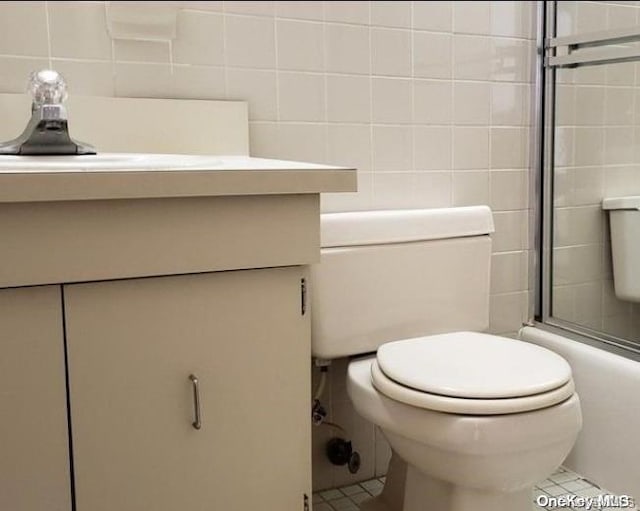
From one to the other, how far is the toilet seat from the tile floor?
1.49 feet

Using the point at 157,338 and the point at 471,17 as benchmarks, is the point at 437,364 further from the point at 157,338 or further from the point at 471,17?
the point at 471,17

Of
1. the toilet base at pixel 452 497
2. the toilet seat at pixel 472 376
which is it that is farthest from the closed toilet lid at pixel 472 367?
the toilet base at pixel 452 497

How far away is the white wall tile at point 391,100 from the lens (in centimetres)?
169

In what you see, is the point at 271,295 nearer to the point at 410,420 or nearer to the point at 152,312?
the point at 152,312

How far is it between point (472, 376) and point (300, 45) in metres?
0.80

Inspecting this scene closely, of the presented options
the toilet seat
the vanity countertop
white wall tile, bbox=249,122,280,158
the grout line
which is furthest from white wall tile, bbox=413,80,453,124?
the grout line

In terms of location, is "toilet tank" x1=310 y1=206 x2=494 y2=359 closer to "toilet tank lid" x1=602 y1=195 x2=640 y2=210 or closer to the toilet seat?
the toilet seat

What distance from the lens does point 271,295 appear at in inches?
45.1

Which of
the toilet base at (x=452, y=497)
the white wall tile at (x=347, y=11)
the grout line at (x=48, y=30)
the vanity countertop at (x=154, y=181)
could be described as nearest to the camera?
the vanity countertop at (x=154, y=181)

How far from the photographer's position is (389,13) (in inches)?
65.9

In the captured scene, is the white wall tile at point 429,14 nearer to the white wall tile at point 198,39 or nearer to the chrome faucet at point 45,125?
the white wall tile at point 198,39

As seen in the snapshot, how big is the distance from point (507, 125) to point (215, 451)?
1135mm

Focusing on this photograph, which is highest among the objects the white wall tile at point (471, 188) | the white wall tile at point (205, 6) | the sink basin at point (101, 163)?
the white wall tile at point (205, 6)

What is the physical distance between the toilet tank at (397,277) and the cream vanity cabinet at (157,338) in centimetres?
32
